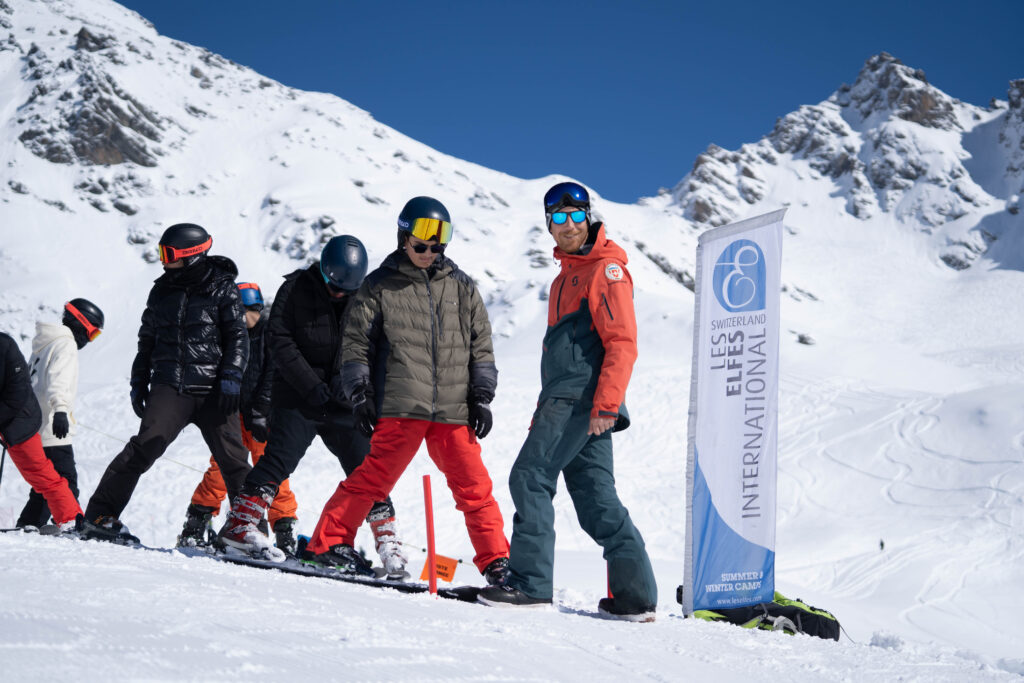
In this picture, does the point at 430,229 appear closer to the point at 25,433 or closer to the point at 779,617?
the point at 779,617

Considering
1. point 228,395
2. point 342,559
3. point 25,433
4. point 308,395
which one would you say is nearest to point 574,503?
point 342,559

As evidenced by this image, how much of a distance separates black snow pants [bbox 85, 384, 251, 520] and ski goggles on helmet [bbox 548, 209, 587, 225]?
2312 mm

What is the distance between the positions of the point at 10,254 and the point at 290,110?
38.0m

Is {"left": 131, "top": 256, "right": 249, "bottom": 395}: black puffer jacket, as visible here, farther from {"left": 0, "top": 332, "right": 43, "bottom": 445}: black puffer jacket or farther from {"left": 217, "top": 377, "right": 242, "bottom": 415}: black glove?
{"left": 0, "top": 332, "right": 43, "bottom": 445}: black puffer jacket

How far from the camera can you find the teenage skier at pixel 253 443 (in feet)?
18.7

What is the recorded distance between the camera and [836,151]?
294ft

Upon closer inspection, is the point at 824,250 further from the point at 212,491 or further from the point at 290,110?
the point at 212,491

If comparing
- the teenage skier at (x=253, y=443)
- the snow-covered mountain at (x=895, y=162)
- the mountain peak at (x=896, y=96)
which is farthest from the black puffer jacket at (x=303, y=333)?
the mountain peak at (x=896, y=96)

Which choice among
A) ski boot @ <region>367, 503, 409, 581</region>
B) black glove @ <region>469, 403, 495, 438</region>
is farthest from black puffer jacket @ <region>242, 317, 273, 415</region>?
black glove @ <region>469, 403, 495, 438</region>

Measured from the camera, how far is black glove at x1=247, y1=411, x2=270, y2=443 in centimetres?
570

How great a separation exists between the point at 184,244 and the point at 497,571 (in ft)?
8.54

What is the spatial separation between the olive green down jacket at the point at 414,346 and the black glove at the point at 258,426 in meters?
2.01

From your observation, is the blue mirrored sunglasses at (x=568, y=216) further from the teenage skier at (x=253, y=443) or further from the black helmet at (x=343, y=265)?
the teenage skier at (x=253, y=443)

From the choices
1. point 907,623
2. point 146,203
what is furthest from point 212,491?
point 146,203
